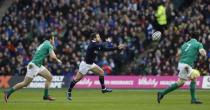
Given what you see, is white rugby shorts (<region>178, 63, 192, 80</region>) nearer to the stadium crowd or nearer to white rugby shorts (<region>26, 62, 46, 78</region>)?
white rugby shorts (<region>26, 62, 46, 78</region>)

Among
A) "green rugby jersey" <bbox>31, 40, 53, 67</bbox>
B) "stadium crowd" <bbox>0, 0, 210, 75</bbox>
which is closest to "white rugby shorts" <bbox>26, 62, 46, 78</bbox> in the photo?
"green rugby jersey" <bbox>31, 40, 53, 67</bbox>

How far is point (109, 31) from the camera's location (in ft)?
140

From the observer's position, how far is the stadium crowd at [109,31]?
133 feet

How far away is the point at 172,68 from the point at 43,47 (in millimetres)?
14143

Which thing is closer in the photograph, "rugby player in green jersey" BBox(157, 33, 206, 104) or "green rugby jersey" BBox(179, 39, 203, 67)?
"rugby player in green jersey" BBox(157, 33, 206, 104)

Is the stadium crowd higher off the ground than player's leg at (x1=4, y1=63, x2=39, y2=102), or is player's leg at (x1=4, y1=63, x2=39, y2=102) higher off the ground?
the stadium crowd

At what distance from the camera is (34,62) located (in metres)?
26.8

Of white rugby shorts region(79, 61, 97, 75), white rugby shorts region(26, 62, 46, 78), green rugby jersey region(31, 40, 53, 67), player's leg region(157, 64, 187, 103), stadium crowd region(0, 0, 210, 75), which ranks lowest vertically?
player's leg region(157, 64, 187, 103)

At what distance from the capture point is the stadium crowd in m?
40.4

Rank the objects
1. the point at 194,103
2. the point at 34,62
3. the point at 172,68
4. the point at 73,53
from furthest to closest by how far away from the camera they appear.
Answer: the point at 73,53
the point at 172,68
the point at 34,62
the point at 194,103

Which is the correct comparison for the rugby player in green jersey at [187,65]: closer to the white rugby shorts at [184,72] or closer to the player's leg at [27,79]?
the white rugby shorts at [184,72]

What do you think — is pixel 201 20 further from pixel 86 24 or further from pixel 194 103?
pixel 194 103

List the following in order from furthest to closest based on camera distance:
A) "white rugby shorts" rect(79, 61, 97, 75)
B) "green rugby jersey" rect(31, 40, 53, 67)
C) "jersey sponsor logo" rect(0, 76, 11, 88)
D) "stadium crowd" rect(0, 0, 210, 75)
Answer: "jersey sponsor logo" rect(0, 76, 11, 88), "stadium crowd" rect(0, 0, 210, 75), "white rugby shorts" rect(79, 61, 97, 75), "green rugby jersey" rect(31, 40, 53, 67)

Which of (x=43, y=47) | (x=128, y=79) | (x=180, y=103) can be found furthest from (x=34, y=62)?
(x=128, y=79)
